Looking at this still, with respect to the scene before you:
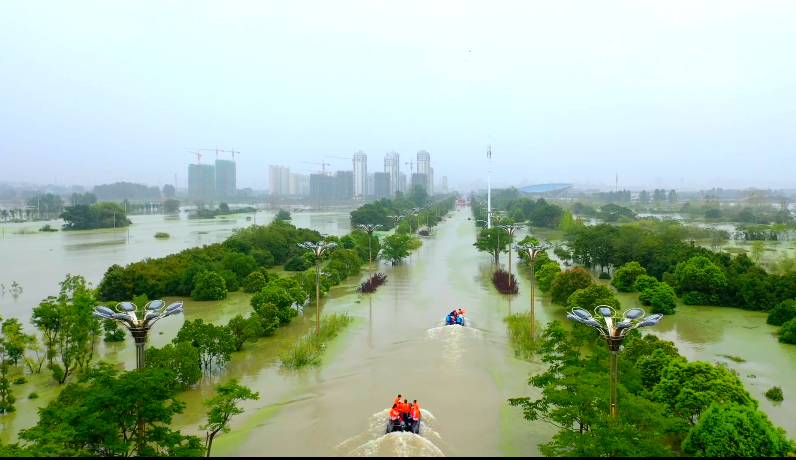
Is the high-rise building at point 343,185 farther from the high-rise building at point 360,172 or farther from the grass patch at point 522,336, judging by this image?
the grass patch at point 522,336

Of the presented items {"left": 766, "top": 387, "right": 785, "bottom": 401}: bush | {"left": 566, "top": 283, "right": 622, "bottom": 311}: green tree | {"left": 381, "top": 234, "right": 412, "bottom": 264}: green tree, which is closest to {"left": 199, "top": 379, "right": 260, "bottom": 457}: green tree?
{"left": 766, "top": 387, "right": 785, "bottom": 401}: bush

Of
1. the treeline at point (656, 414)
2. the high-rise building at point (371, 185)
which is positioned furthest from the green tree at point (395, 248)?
the high-rise building at point (371, 185)

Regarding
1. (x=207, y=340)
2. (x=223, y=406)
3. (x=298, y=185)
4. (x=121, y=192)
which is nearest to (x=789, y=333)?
(x=223, y=406)

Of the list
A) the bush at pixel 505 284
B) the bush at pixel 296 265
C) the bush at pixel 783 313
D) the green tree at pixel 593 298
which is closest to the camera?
the green tree at pixel 593 298

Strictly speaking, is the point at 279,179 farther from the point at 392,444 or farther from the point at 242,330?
the point at 392,444

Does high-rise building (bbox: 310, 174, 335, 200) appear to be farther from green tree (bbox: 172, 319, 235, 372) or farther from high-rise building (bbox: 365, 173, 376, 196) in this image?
green tree (bbox: 172, 319, 235, 372)
